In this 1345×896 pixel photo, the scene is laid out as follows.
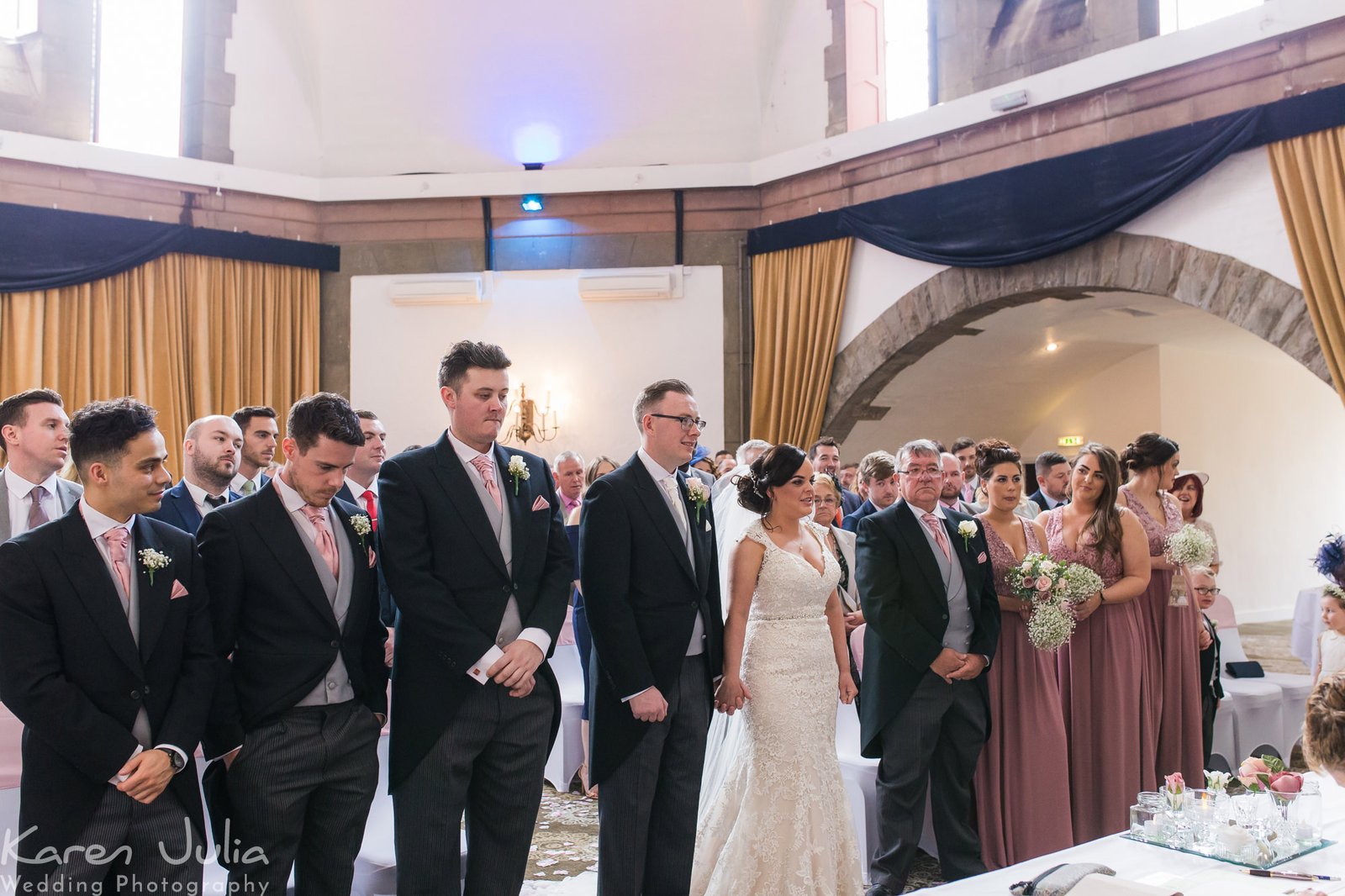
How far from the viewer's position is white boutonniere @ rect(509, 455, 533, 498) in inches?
120

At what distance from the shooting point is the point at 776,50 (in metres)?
9.98

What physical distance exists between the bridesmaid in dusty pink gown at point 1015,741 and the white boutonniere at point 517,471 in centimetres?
206

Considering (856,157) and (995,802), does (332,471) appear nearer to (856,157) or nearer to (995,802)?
(995,802)

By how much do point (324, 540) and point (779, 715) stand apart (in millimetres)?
1567

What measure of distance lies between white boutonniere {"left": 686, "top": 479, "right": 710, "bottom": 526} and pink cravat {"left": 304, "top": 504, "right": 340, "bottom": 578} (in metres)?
1.09

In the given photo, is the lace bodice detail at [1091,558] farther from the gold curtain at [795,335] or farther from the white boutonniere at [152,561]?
the gold curtain at [795,335]

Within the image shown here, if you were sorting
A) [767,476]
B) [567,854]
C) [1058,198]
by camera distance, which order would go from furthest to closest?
[1058,198]
[567,854]
[767,476]

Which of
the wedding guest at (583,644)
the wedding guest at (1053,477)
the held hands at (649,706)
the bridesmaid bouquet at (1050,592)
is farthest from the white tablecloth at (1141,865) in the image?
the wedding guest at (1053,477)

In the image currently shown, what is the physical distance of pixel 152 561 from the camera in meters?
2.50

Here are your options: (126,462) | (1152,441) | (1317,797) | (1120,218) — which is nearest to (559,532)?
(126,462)

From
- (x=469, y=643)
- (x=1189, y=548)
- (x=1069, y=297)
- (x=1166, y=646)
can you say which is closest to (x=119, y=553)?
(x=469, y=643)

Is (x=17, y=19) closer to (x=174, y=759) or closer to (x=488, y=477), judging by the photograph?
(x=488, y=477)

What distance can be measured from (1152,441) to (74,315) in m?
8.56

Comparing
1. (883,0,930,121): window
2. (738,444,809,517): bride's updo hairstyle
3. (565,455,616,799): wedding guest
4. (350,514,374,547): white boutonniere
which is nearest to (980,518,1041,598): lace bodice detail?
(738,444,809,517): bride's updo hairstyle
